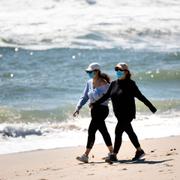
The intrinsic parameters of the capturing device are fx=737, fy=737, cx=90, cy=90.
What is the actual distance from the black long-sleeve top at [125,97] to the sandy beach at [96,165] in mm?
576

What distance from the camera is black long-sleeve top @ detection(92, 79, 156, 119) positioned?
8477 millimetres

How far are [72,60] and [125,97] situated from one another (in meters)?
16.9

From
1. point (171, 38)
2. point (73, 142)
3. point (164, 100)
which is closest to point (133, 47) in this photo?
point (171, 38)

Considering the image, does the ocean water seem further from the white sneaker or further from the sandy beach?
the white sneaker

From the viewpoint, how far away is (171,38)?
3584 centimetres

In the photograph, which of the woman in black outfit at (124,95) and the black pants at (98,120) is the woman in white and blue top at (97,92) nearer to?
the black pants at (98,120)

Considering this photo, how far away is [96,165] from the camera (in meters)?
8.39

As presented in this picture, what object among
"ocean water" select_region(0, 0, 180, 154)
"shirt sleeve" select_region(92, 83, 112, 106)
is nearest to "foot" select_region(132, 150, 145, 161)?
"shirt sleeve" select_region(92, 83, 112, 106)

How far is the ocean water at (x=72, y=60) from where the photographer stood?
12.3 meters

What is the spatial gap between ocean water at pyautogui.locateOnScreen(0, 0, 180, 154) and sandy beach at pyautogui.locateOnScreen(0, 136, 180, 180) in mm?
815

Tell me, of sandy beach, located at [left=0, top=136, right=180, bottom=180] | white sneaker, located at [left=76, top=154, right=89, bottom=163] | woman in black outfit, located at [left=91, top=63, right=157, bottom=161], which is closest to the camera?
sandy beach, located at [left=0, top=136, right=180, bottom=180]

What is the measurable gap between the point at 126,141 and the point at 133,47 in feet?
69.9

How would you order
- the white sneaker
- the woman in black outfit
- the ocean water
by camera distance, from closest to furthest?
the woman in black outfit, the white sneaker, the ocean water

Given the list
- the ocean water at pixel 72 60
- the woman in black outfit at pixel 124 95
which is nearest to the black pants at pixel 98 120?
the woman in black outfit at pixel 124 95
